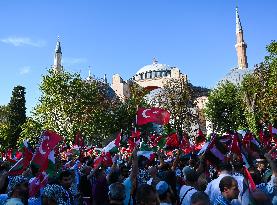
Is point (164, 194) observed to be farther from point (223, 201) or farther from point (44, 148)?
point (44, 148)

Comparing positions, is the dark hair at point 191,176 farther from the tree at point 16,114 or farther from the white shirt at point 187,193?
the tree at point 16,114

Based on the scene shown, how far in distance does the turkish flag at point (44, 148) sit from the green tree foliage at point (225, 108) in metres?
43.6

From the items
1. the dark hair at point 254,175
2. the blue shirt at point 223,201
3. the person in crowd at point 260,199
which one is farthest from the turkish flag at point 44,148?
the person in crowd at point 260,199

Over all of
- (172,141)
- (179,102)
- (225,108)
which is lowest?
(172,141)

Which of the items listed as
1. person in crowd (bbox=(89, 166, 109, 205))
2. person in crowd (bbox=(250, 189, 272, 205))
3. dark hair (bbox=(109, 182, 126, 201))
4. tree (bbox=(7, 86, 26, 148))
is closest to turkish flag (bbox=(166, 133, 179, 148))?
person in crowd (bbox=(89, 166, 109, 205))

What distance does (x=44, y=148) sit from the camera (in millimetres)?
6500

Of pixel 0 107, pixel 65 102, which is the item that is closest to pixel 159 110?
pixel 65 102

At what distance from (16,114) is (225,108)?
33464 mm

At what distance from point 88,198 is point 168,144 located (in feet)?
15.9

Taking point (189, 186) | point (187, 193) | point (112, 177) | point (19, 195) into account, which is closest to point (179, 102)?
point (112, 177)

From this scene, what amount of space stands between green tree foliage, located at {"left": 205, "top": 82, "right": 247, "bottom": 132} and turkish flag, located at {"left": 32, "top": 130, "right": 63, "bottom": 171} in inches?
1715

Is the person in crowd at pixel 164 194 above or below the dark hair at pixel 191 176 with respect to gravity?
below

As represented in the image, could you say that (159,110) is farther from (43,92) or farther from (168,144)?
(43,92)

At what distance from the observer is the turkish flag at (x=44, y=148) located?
6.34m
